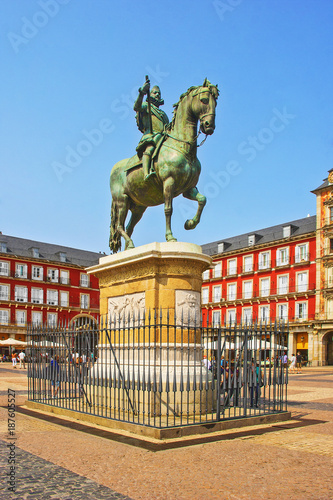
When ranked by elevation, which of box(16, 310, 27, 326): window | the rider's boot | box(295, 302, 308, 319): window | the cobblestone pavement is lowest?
box(16, 310, 27, 326): window

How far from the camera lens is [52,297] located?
181 ft

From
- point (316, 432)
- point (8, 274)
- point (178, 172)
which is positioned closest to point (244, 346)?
point (316, 432)

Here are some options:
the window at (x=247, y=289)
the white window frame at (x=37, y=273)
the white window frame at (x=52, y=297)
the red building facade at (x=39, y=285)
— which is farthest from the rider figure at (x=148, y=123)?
the white window frame at (x=52, y=297)

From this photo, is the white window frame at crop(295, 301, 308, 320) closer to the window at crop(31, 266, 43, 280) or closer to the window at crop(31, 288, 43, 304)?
the window at crop(31, 288, 43, 304)

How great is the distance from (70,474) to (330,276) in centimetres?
3910

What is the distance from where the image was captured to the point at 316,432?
7.93 metres

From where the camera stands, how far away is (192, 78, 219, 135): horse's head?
362 inches

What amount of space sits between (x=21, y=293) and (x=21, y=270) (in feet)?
8.03

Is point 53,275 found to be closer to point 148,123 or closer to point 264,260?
point 264,260

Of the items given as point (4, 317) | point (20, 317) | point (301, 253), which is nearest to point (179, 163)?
point (301, 253)

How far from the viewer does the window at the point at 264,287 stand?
48188mm

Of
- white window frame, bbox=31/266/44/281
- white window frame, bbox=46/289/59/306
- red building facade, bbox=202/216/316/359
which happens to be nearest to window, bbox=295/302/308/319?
red building facade, bbox=202/216/316/359

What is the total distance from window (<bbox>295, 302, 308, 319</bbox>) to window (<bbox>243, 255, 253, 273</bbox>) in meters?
7.15

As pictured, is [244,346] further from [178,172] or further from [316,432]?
[178,172]
